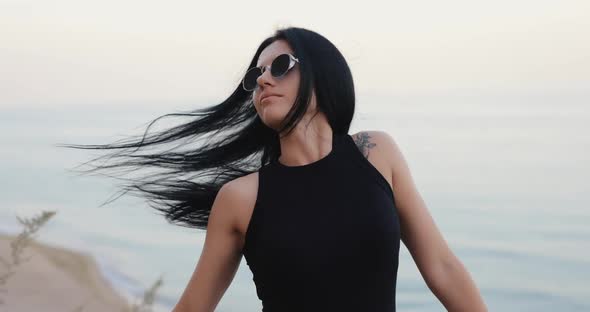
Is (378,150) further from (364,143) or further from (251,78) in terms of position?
(251,78)

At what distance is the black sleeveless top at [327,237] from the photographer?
3.42 metres

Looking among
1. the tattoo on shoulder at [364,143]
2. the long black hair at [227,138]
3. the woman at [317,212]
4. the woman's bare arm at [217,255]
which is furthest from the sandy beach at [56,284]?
the tattoo on shoulder at [364,143]

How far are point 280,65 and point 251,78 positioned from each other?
189 millimetres

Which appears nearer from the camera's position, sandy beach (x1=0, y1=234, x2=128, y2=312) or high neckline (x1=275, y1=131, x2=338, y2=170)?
high neckline (x1=275, y1=131, x2=338, y2=170)

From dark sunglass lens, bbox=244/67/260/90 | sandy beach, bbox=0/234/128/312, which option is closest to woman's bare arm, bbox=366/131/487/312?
dark sunglass lens, bbox=244/67/260/90

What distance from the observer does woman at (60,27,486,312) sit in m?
3.44

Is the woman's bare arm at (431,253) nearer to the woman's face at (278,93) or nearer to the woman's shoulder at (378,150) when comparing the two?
the woman's shoulder at (378,150)

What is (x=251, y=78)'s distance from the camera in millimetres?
3645

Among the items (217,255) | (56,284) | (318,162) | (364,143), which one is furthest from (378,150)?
(56,284)

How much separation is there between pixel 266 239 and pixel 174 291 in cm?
910

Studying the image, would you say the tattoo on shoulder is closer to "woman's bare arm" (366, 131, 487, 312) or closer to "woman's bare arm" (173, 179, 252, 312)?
"woman's bare arm" (366, 131, 487, 312)

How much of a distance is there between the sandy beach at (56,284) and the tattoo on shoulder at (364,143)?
577 centimetres

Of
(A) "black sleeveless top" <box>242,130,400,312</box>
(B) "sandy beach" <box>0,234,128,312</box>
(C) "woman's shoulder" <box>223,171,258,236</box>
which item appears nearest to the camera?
(A) "black sleeveless top" <box>242,130,400,312</box>

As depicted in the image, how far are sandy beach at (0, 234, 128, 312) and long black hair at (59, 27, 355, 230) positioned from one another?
482 cm
